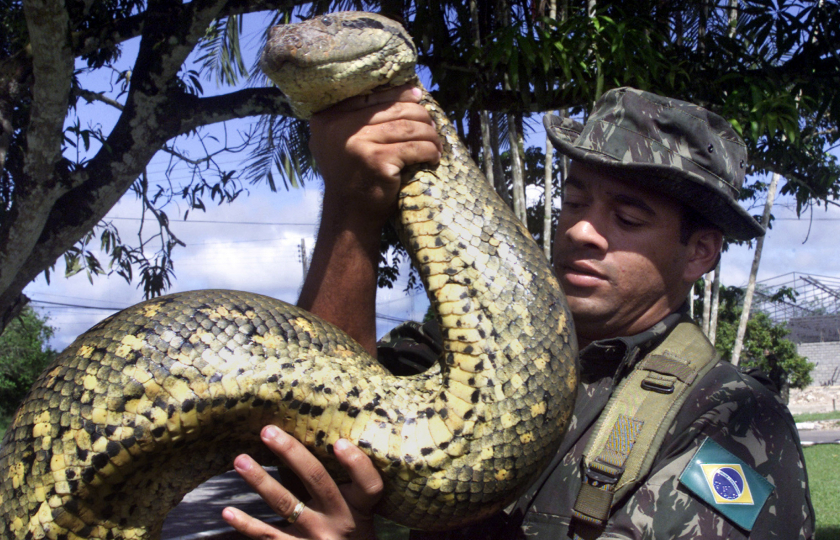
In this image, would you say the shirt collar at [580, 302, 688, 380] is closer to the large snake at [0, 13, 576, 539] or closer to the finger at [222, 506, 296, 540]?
the large snake at [0, 13, 576, 539]

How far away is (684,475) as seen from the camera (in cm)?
165

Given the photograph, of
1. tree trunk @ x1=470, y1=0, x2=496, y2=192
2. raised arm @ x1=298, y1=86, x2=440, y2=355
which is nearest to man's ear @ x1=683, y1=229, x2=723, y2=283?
raised arm @ x1=298, y1=86, x2=440, y2=355

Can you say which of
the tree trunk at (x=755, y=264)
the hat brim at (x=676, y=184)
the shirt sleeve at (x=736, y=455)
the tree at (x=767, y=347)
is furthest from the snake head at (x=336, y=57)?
the tree at (x=767, y=347)

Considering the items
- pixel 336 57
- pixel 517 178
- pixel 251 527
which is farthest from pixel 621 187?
pixel 517 178

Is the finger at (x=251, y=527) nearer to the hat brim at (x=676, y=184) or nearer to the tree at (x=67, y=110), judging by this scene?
the hat brim at (x=676, y=184)

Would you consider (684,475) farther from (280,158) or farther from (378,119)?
(280,158)

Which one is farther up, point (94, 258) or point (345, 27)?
point (345, 27)

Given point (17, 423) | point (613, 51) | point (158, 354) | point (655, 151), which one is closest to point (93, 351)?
point (158, 354)

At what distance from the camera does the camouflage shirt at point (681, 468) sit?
1619 millimetres

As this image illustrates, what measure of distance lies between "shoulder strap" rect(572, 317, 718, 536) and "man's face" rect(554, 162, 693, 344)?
209 millimetres

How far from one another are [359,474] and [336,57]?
3.17ft

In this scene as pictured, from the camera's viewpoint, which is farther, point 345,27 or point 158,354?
point 345,27

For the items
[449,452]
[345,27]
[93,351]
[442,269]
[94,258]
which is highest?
[345,27]

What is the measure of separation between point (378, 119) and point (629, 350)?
1.10m
